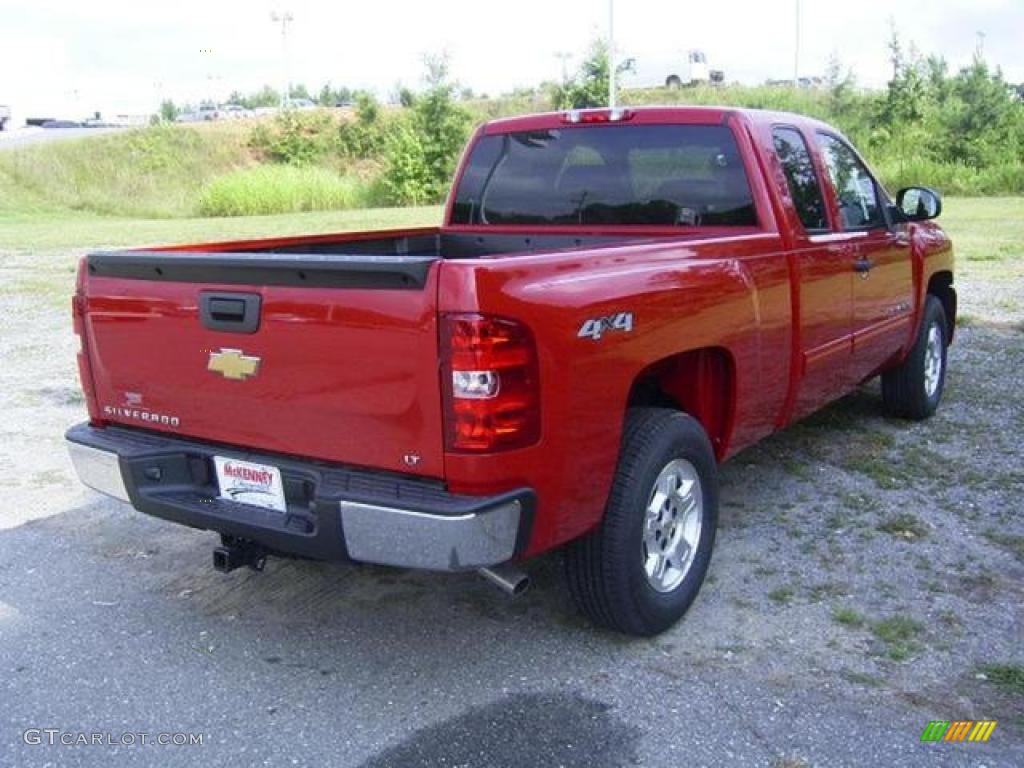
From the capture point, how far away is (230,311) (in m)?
3.19

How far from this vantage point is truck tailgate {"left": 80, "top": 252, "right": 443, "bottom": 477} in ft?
9.38

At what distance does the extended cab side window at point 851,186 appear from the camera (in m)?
5.15

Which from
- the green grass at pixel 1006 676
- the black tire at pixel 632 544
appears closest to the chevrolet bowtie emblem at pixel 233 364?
the black tire at pixel 632 544

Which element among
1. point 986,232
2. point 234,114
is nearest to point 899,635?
point 986,232

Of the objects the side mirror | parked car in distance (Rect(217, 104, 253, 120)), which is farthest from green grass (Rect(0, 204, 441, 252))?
parked car in distance (Rect(217, 104, 253, 120))

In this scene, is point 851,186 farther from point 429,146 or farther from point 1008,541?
point 429,146

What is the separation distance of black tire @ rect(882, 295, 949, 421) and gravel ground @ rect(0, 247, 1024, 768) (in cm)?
94

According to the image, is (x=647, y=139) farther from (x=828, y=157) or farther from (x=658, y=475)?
(x=658, y=475)

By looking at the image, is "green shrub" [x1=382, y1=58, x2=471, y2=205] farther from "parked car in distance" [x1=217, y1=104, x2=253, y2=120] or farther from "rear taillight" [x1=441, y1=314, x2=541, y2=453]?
"rear taillight" [x1=441, y1=314, x2=541, y2=453]

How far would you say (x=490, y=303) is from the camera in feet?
9.12

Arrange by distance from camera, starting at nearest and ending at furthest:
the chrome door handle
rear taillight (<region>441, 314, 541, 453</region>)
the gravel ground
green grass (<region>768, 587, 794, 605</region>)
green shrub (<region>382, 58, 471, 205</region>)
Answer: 1. rear taillight (<region>441, 314, 541, 453</region>)
2. the gravel ground
3. green grass (<region>768, 587, 794, 605</region>)
4. the chrome door handle
5. green shrub (<region>382, 58, 471, 205</region>)

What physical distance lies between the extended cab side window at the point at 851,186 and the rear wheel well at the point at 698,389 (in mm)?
1527

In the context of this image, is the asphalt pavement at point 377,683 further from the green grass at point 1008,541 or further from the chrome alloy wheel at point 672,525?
the green grass at point 1008,541

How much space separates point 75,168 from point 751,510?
40089mm
